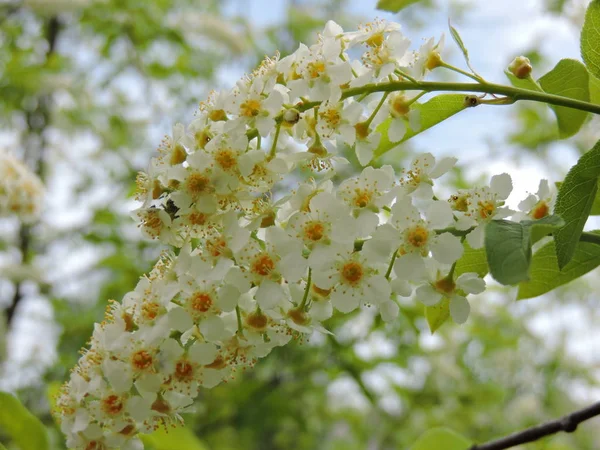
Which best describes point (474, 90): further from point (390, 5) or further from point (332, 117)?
point (390, 5)

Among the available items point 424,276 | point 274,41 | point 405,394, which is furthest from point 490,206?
point 274,41

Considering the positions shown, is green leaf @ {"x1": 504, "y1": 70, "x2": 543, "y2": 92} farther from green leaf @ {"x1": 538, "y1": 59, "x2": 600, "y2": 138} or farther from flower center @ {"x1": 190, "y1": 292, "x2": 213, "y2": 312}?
flower center @ {"x1": 190, "y1": 292, "x2": 213, "y2": 312}

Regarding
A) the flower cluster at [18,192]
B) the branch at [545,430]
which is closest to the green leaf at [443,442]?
the branch at [545,430]

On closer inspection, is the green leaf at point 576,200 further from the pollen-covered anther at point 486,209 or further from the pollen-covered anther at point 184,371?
the pollen-covered anther at point 184,371

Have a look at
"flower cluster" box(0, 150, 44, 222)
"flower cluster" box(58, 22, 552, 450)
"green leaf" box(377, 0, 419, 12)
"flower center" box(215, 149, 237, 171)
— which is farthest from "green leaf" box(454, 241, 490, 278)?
"flower cluster" box(0, 150, 44, 222)

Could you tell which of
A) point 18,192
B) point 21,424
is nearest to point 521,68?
point 21,424
